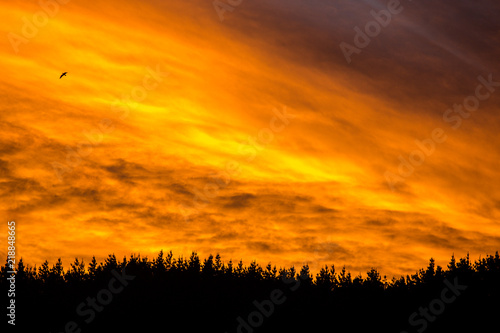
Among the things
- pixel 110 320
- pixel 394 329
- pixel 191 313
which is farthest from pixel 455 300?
pixel 110 320

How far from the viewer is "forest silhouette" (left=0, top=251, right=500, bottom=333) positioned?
397 ft

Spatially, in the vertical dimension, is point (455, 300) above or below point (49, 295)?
below

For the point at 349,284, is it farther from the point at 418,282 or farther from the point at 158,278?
the point at 158,278

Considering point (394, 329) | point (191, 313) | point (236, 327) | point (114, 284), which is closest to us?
point (394, 329)

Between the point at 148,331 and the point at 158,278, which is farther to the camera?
the point at 158,278

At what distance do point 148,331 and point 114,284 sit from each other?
2915cm

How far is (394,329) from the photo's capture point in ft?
389

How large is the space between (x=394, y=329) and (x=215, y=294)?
4433 cm

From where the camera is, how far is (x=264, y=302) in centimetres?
14088

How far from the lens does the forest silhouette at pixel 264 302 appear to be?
12088cm

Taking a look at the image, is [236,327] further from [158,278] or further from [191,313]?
[158,278]

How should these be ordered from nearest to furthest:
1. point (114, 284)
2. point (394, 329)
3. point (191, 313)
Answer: point (394, 329)
point (191, 313)
point (114, 284)

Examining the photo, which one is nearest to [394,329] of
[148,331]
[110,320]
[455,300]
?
[455,300]

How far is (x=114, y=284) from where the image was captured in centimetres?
15762
